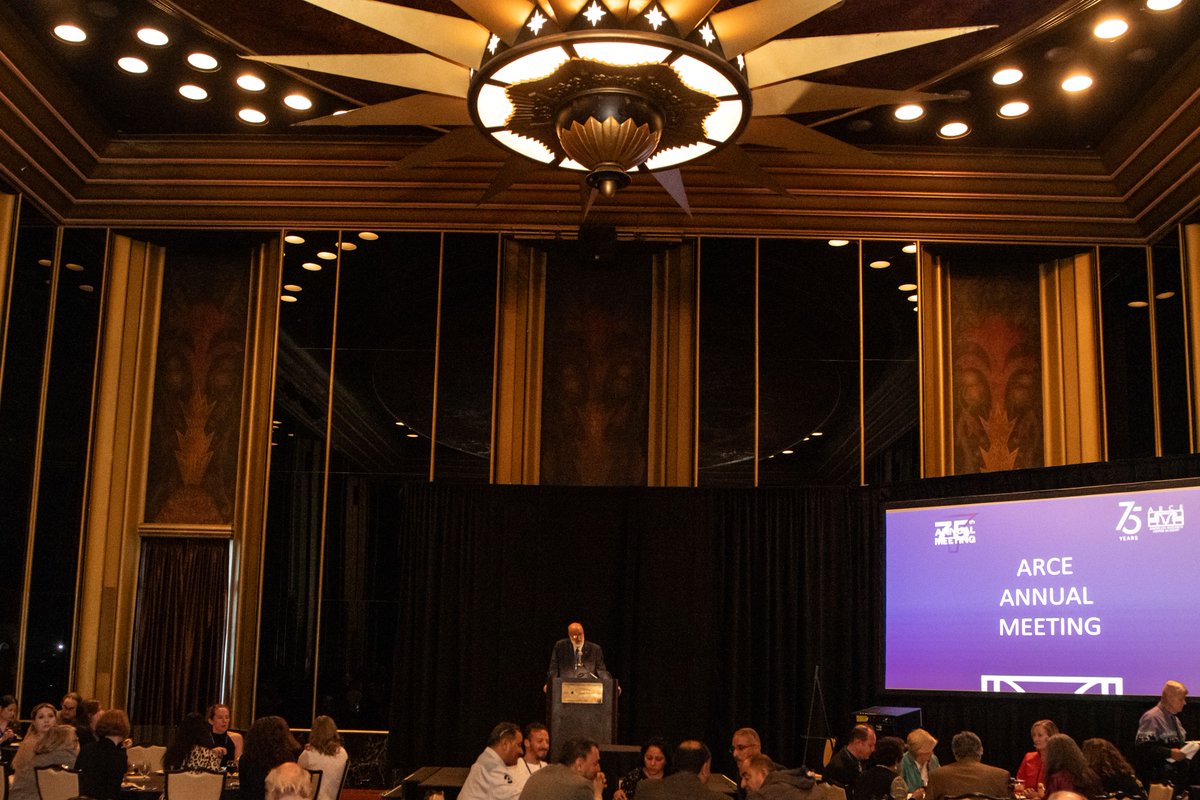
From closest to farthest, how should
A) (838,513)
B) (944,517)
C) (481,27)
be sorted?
(481,27), (944,517), (838,513)

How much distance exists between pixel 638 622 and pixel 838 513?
1.90 metres

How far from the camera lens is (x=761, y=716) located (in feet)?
33.3

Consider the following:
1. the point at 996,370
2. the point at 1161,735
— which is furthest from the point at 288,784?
the point at 996,370

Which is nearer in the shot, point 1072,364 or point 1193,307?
point 1193,307

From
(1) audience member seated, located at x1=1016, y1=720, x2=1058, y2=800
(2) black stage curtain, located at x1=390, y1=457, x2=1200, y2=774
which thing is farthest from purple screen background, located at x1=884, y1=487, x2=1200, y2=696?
(1) audience member seated, located at x1=1016, y1=720, x2=1058, y2=800

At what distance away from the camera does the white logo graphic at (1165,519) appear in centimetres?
852

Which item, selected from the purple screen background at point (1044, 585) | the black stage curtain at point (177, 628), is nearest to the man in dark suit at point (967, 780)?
the purple screen background at point (1044, 585)

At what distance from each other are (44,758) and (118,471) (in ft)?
14.8

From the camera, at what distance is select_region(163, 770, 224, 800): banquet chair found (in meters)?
6.71

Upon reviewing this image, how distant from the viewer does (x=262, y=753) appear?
6.09m

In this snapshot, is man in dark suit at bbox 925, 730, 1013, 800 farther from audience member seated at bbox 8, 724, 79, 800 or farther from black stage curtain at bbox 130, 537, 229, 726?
black stage curtain at bbox 130, 537, 229, 726

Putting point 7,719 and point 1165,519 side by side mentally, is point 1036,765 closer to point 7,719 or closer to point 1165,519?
point 1165,519

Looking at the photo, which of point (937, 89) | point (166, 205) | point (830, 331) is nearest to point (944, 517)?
point (830, 331)

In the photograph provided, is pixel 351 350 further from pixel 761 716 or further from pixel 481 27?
pixel 481 27
